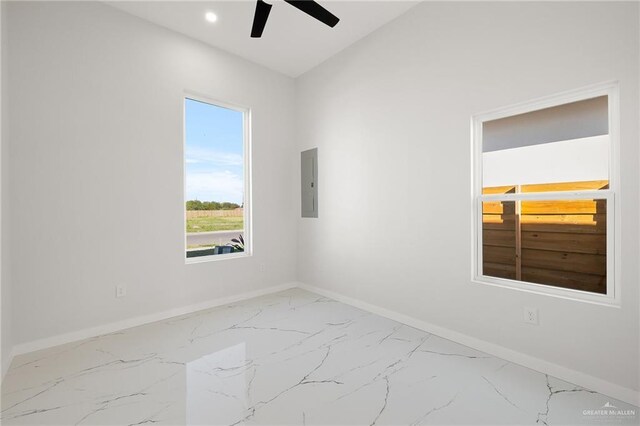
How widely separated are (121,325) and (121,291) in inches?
12.9

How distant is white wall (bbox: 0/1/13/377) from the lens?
2.14 m

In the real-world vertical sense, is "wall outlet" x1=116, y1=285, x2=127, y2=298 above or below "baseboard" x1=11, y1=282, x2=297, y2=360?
above

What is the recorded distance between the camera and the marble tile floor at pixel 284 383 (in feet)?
5.60

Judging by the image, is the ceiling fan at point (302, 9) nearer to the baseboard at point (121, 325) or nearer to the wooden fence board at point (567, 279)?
the wooden fence board at point (567, 279)

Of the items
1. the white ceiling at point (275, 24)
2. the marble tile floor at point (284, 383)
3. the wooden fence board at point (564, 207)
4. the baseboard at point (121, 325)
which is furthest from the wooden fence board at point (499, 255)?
the baseboard at point (121, 325)

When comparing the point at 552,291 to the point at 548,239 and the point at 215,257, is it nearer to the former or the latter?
the point at 548,239

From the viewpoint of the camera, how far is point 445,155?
8.87ft

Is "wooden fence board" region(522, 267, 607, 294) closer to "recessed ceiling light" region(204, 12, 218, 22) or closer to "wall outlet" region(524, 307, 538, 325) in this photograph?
"wall outlet" region(524, 307, 538, 325)

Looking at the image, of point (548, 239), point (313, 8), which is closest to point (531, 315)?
point (548, 239)

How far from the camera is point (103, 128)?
285cm

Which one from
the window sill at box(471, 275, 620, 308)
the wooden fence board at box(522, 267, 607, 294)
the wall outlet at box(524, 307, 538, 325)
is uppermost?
the wooden fence board at box(522, 267, 607, 294)

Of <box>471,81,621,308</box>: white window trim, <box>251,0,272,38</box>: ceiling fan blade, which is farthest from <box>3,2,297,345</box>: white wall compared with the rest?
<box>471,81,621,308</box>: white window trim

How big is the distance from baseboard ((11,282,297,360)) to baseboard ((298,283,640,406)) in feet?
5.44

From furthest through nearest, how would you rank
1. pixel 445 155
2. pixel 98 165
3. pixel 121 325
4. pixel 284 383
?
1. pixel 121 325
2. pixel 98 165
3. pixel 445 155
4. pixel 284 383
